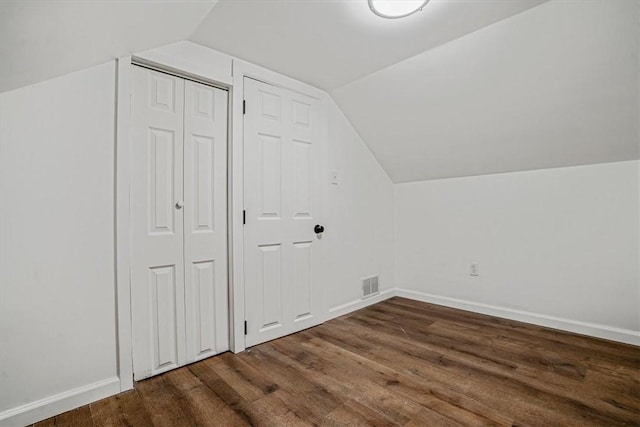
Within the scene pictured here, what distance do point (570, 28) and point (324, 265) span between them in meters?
2.39

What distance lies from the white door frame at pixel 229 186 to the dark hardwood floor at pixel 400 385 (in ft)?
0.88

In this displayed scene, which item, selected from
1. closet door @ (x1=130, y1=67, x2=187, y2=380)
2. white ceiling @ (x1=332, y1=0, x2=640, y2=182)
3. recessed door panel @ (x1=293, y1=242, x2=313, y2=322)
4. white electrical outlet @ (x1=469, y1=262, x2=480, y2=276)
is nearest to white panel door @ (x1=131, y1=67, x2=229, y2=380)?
closet door @ (x1=130, y1=67, x2=187, y2=380)

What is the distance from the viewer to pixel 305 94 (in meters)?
2.71

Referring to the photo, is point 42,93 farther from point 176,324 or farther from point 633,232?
point 633,232

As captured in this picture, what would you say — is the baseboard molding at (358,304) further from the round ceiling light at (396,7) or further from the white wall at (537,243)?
the round ceiling light at (396,7)

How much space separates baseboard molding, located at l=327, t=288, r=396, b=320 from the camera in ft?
9.57

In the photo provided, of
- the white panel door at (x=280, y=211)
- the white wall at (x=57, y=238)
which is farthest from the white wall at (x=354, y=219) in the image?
the white wall at (x=57, y=238)

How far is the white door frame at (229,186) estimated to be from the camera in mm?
1710

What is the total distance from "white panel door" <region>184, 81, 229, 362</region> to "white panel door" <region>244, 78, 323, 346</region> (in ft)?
0.59

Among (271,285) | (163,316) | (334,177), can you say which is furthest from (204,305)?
(334,177)

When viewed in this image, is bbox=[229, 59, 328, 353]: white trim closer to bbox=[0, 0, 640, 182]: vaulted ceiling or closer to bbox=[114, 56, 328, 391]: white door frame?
bbox=[114, 56, 328, 391]: white door frame

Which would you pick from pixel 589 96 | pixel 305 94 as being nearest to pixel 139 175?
pixel 305 94

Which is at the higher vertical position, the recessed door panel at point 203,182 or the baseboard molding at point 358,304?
the recessed door panel at point 203,182

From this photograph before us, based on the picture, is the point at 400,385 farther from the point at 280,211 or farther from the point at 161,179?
the point at 161,179
